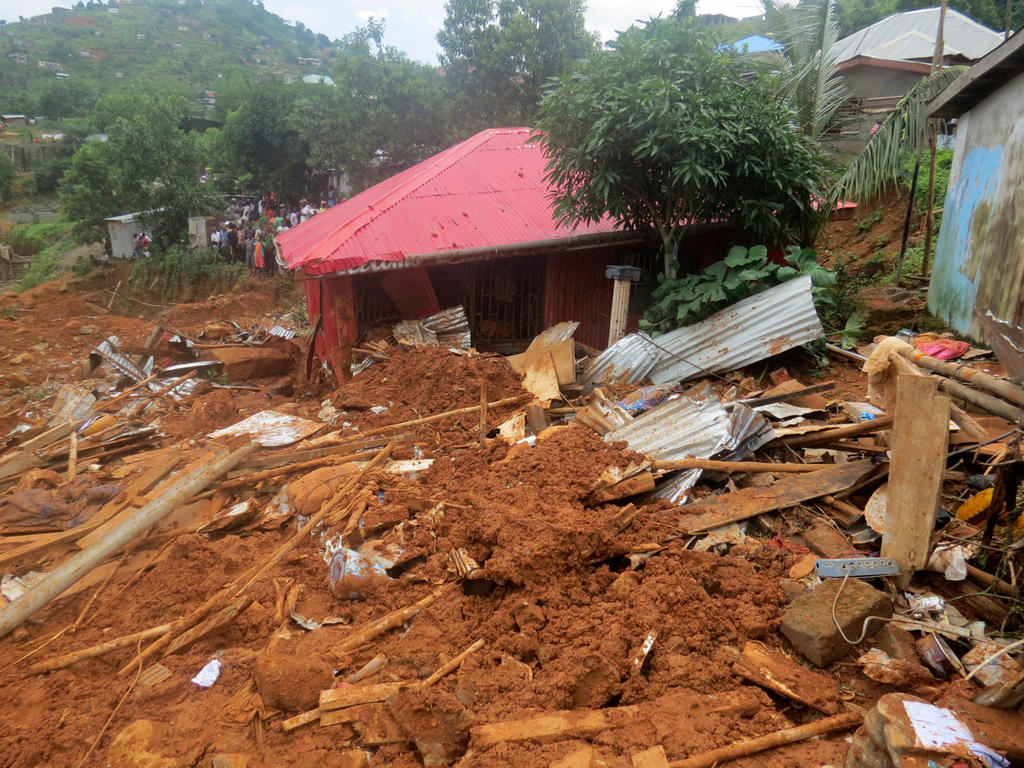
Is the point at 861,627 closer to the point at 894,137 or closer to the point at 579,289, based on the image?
the point at 579,289

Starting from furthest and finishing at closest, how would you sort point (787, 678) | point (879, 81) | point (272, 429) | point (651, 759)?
point (879, 81) < point (272, 429) < point (787, 678) < point (651, 759)

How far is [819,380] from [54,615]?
7.73 m

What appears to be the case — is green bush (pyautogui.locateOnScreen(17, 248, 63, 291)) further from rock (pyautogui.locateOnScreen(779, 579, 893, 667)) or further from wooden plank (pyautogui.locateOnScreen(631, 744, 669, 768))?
rock (pyautogui.locateOnScreen(779, 579, 893, 667))

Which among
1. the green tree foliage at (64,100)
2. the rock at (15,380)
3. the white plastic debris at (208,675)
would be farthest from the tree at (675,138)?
the green tree foliage at (64,100)

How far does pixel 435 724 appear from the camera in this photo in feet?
10.1

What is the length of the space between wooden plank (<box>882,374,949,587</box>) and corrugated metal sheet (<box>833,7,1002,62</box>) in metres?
19.0

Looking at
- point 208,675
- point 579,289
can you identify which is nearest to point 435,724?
point 208,675

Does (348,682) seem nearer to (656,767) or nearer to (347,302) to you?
(656,767)

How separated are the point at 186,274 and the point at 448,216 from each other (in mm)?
16227

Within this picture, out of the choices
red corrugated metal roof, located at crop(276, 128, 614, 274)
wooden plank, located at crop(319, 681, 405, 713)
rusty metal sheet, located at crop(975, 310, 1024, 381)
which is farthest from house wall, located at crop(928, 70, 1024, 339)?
wooden plank, located at crop(319, 681, 405, 713)

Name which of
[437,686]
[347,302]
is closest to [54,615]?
[437,686]

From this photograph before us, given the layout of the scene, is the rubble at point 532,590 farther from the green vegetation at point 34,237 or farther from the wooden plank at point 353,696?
the green vegetation at point 34,237

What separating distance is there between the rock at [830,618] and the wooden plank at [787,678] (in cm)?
12

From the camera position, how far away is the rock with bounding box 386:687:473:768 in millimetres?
3000
